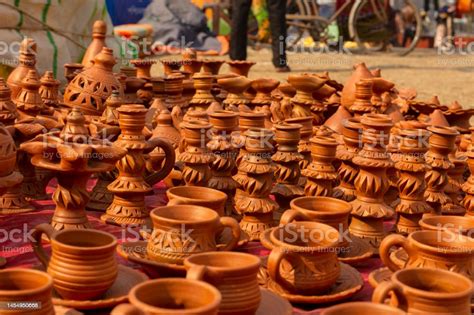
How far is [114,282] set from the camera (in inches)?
101

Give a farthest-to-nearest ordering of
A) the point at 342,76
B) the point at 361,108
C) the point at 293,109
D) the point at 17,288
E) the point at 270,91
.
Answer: the point at 342,76 < the point at 270,91 < the point at 293,109 < the point at 361,108 < the point at 17,288

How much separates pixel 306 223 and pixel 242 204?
0.71 meters

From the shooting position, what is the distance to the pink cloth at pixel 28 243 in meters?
2.84

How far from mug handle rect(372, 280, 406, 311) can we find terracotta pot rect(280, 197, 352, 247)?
2.10ft

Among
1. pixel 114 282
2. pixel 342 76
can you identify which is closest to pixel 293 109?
pixel 114 282

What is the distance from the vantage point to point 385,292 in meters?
2.09

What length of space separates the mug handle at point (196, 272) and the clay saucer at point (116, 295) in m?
0.43

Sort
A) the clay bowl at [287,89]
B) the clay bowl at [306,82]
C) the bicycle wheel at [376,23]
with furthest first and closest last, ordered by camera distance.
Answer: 1. the bicycle wheel at [376,23]
2. the clay bowl at [287,89]
3. the clay bowl at [306,82]

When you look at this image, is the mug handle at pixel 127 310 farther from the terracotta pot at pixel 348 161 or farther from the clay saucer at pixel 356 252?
the terracotta pot at pixel 348 161

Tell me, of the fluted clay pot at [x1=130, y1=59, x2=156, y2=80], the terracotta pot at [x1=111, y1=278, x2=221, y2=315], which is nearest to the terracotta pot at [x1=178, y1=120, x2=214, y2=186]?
the terracotta pot at [x1=111, y1=278, x2=221, y2=315]

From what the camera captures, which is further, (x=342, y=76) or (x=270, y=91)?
(x=342, y=76)

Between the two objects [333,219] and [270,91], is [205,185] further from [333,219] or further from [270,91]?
[270,91]

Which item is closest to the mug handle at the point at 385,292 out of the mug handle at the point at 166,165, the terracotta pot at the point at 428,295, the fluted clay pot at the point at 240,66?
the terracotta pot at the point at 428,295

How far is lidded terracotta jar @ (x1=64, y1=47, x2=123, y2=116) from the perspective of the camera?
175 inches
